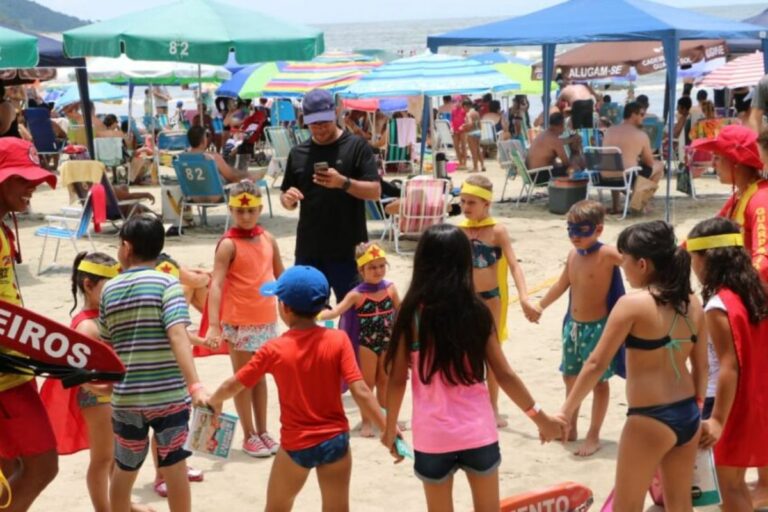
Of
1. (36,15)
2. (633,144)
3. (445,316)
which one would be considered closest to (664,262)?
(445,316)

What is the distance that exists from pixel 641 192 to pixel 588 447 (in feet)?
28.5

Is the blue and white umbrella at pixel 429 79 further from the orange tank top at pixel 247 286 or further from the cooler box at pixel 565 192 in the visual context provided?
the orange tank top at pixel 247 286

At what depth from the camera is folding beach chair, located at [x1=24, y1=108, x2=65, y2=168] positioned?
19.0 m

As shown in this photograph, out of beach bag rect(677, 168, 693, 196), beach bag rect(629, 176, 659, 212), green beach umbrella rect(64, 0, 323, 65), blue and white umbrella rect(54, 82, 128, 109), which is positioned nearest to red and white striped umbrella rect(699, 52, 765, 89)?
beach bag rect(677, 168, 693, 196)

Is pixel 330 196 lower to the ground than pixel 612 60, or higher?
lower

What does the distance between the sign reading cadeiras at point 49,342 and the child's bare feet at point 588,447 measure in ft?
8.91

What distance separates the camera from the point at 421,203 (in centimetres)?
1117

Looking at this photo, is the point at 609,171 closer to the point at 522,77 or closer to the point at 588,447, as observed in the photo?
the point at 588,447

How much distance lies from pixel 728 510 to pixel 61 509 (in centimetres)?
283

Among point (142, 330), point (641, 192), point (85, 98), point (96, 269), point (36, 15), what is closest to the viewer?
point (142, 330)

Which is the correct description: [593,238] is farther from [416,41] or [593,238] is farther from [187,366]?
[416,41]

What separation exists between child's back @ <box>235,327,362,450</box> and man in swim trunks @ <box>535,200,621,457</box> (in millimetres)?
1819

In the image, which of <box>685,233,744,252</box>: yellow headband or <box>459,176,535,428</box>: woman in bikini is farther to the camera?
<box>459,176,535,428</box>: woman in bikini

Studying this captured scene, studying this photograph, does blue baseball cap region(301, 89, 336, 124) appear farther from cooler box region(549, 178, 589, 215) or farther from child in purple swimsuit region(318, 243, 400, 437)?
cooler box region(549, 178, 589, 215)
